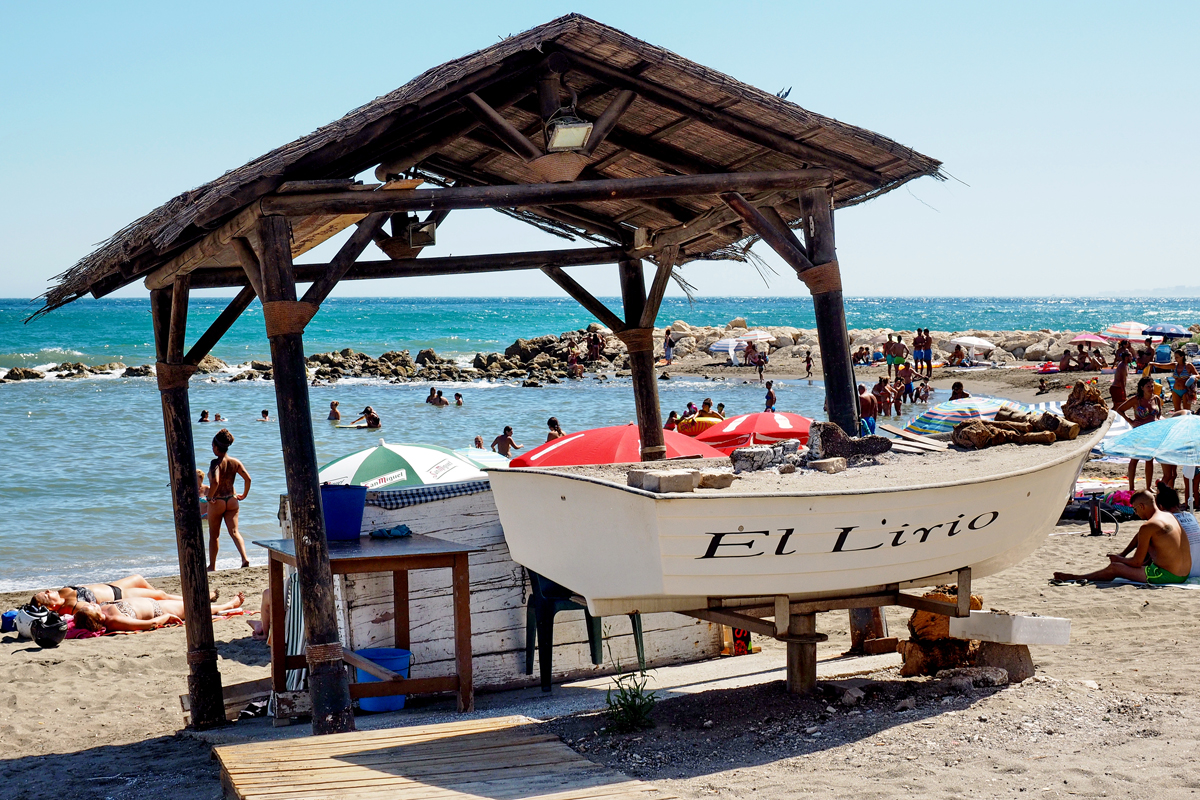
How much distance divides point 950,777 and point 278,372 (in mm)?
3616

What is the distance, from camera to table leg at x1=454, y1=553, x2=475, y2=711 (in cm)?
Result: 610

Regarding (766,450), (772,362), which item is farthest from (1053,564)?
(772,362)

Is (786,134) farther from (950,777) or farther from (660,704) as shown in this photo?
(950,777)

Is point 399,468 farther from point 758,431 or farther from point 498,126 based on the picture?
point 758,431

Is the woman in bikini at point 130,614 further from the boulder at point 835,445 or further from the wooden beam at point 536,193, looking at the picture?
the boulder at point 835,445

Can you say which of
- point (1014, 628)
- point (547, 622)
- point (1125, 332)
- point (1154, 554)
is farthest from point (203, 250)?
point (1125, 332)

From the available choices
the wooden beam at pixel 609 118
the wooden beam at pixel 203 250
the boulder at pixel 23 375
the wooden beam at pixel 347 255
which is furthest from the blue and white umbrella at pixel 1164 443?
the boulder at pixel 23 375

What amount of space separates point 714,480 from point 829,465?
3.45ft

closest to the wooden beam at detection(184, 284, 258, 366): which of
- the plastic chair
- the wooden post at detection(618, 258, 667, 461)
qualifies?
the plastic chair

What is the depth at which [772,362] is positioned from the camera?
41781 millimetres

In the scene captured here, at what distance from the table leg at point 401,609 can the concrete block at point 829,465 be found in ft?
8.40

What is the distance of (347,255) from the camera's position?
5637mm

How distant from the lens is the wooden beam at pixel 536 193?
216 inches

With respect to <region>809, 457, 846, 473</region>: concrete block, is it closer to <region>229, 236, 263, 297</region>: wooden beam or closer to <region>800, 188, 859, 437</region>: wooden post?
<region>800, 188, 859, 437</region>: wooden post
